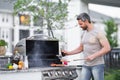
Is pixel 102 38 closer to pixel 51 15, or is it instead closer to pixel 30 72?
pixel 30 72

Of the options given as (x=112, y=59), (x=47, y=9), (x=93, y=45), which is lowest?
(x=112, y=59)

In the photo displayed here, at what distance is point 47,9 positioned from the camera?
10414mm

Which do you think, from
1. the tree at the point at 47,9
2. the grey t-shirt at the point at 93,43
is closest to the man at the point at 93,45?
the grey t-shirt at the point at 93,43

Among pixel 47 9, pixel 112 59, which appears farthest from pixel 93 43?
pixel 112 59

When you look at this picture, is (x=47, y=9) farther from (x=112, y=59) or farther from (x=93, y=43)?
(x=93, y=43)

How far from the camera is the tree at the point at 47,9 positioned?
1038 cm

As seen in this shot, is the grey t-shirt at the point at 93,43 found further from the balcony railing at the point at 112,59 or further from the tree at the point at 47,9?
the balcony railing at the point at 112,59

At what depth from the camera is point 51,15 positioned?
1046 centimetres

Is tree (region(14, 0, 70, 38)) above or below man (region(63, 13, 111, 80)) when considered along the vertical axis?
above

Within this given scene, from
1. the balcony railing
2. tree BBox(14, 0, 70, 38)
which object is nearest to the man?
tree BBox(14, 0, 70, 38)

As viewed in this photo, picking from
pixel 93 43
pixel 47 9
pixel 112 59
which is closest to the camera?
pixel 93 43

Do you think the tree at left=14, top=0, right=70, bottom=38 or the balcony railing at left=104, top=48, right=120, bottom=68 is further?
the balcony railing at left=104, top=48, right=120, bottom=68

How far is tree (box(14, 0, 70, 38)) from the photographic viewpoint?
1038 cm

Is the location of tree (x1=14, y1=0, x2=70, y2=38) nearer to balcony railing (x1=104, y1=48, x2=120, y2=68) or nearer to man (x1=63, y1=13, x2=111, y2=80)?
balcony railing (x1=104, y1=48, x2=120, y2=68)
